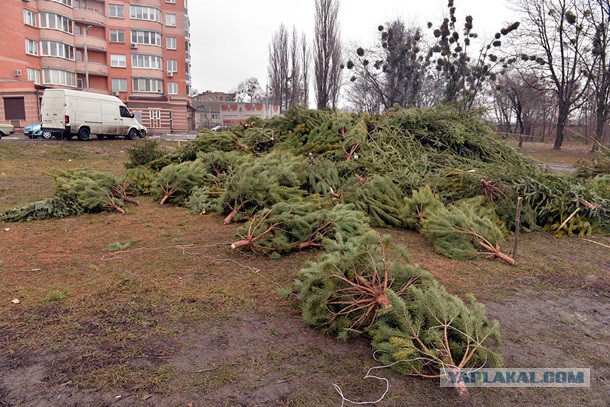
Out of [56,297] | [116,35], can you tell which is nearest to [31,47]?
[116,35]

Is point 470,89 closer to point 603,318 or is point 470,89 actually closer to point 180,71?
point 603,318

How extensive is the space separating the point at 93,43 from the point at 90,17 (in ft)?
10.2

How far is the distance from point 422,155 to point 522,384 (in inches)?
261

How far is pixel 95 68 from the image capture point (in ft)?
154

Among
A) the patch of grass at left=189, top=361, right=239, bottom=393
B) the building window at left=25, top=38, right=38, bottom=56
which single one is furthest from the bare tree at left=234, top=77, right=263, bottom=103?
the patch of grass at left=189, top=361, right=239, bottom=393

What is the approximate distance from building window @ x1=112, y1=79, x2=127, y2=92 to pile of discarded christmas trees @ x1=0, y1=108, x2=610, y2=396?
4274cm

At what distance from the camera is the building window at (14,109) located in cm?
3919

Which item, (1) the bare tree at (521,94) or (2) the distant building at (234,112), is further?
(2) the distant building at (234,112)

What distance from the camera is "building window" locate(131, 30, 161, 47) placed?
48.3 m

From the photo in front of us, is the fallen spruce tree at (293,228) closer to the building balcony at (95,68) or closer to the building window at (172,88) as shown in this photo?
the building window at (172,88)

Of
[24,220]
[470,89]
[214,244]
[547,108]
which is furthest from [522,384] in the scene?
[547,108]

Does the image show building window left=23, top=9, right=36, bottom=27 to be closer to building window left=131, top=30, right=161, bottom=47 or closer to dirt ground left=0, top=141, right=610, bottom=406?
building window left=131, top=30, right=161, bottom=47

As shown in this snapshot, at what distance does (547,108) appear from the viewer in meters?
44.3

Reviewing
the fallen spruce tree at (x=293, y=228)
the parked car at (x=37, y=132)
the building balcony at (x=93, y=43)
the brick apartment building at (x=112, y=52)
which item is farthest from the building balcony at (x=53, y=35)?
the fallen spruce tree at (x=293, y=228)
